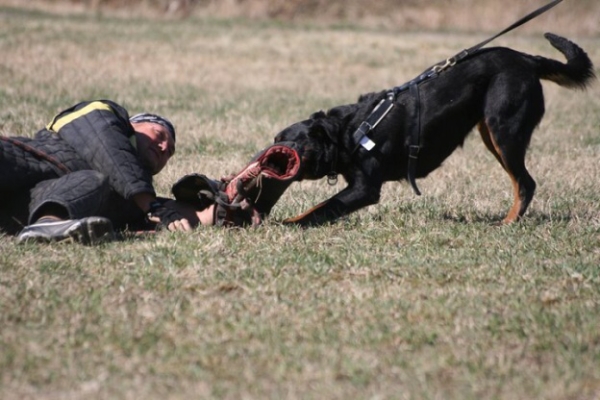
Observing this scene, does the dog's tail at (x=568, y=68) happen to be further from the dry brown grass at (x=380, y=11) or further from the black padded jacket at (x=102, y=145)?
the dry brown grass at (x=380, y=11)

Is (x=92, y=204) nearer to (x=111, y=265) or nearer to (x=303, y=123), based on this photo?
(x=111, y=265)

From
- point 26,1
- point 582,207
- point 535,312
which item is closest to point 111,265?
point 535,312

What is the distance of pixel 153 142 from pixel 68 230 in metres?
0.93

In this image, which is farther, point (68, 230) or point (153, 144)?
point (153, 144)

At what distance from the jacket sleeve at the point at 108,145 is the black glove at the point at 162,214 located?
9 cm

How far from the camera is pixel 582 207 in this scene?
19.2 ft

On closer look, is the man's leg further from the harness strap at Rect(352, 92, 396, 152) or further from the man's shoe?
the harness strap at Rect(352, 92, 396, 152)

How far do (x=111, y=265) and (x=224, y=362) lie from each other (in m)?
1.24

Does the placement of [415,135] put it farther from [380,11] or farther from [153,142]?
[380,11]

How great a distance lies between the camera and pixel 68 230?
425 centimetres

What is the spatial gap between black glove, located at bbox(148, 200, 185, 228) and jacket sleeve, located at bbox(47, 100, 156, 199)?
9 centimetres

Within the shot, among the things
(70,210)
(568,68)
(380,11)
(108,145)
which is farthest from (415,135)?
(380,11)

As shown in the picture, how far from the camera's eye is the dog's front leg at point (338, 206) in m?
5.13

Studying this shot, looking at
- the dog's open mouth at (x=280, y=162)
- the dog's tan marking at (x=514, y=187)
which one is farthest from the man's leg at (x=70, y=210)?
the dog's tan marking at (x=514, y=187)
